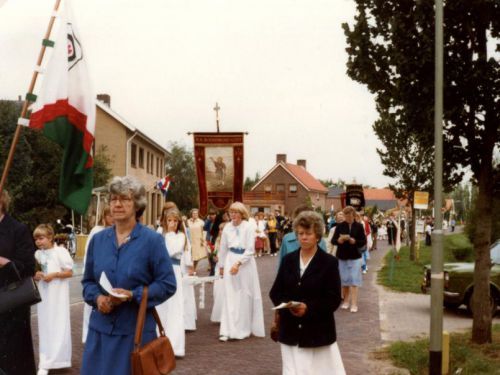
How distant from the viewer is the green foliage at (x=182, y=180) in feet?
264

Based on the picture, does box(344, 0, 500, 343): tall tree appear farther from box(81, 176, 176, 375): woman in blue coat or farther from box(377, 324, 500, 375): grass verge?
box(81, 176, 176, 375): woman in blue coat

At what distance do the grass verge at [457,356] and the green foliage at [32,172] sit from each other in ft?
83.8

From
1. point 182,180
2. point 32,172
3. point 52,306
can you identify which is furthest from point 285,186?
point 52,306

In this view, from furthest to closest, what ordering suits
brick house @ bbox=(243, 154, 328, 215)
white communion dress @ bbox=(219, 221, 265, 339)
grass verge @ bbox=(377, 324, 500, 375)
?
brick house @ bbox=(243, 154, 328, 215), white communion dress @ bbox=(219, 221, 265, 339), grass verge @ bbox=(377, 324, 500, 375)

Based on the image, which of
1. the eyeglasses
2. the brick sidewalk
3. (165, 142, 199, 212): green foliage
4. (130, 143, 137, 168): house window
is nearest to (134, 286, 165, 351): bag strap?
the eyeglasses

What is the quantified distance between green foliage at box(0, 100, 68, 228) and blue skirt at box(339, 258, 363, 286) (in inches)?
849

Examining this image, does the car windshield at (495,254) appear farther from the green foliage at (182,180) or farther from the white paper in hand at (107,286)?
the green foliage at (182,180)

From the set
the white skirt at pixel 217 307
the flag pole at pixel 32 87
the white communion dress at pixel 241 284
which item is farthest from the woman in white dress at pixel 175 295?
the flag pole at pixel 32 87

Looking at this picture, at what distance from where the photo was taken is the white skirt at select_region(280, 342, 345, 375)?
575 centimetres

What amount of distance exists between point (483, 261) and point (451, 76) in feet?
7.80

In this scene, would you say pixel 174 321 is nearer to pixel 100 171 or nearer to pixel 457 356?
pixel 457 356

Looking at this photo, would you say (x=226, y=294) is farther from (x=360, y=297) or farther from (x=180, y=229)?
(x=360, y=297)

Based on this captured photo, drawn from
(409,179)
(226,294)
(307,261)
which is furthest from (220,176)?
(409,179)

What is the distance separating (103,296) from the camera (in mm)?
4465
